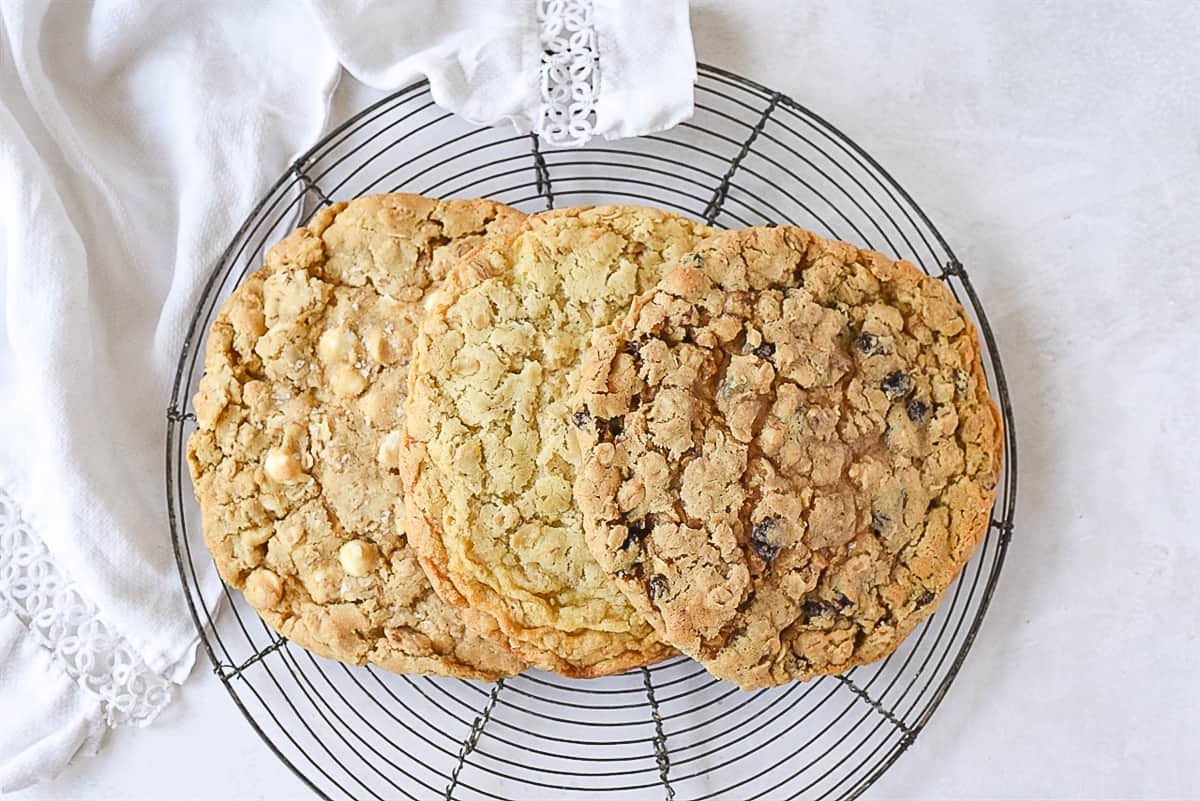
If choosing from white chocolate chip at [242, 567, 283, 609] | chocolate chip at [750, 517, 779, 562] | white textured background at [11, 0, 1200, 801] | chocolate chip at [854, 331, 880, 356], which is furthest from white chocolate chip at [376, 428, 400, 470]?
chocolate chip at [854, 331, 880, 356]

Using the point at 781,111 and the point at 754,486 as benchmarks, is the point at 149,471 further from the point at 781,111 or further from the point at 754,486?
the point at 781,111

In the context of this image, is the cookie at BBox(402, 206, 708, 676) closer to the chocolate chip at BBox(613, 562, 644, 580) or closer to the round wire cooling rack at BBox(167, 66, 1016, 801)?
the chocolate chip at BBox(613, 562, 644, 580)

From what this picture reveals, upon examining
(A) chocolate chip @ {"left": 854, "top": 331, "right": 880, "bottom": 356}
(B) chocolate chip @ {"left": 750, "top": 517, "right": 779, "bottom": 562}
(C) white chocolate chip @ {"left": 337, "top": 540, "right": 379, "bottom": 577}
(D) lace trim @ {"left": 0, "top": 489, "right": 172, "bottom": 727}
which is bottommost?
(D) lace trim @ {"left": 0, "top": 489, "right": 172, "bottom": 727}

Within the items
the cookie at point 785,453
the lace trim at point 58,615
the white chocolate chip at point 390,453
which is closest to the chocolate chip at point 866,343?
the cookie at point 785,453

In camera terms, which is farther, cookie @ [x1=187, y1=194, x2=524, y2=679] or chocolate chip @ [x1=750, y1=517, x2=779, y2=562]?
cookie @ [x1=187, y1=194, x2=524, y2=679]

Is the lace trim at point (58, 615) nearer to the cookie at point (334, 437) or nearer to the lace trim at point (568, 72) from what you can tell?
the cookie at point (334, 437)

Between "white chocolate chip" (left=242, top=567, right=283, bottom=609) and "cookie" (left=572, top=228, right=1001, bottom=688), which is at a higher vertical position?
"cookie" (left=572, top=228, right=1001, bottom=688)

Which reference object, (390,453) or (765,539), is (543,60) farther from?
(765,539)
